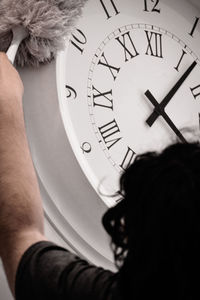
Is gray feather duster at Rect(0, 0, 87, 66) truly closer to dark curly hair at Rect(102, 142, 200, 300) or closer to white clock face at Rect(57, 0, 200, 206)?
Answer: white clock face at Rect(57, 0, 200, 206)

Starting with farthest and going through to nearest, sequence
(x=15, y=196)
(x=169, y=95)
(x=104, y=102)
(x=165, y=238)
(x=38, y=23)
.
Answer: (x=169, y=95)
(x=104, y=102)
(x=38, y=23)
(x=15, y=196)
(x=165, y=238)

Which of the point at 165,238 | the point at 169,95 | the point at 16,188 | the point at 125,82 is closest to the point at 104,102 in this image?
the point at 125,82

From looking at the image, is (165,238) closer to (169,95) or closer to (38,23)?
(38,23)

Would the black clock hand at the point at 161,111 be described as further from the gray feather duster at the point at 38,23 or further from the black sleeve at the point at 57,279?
the black sleeve at the point at 57,279

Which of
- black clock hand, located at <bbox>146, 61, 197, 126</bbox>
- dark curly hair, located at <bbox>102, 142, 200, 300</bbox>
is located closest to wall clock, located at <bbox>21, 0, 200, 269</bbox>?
black clock hand, located at <bbox>146, 61, 197, 126</bbox>

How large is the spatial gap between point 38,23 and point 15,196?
0.34 metres

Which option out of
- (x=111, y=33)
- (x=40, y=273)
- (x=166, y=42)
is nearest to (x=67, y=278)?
(x=40, y=273)

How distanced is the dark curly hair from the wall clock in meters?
0.24

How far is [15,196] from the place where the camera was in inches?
25.7

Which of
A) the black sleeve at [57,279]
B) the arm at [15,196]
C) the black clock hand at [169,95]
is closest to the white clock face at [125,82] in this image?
the black clock hand at [169,95]

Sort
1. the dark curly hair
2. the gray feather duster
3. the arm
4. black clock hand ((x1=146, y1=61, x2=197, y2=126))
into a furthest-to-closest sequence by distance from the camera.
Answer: black clock hand ((x1=146, y1=61, x2=197, y2=126)) < the gray feather duster < the arm < the dark curly hair

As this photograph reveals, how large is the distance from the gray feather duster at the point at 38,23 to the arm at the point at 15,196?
0.18 metres

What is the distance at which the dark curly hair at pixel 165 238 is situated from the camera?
526mm

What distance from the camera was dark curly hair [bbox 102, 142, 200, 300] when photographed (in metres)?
0.53
